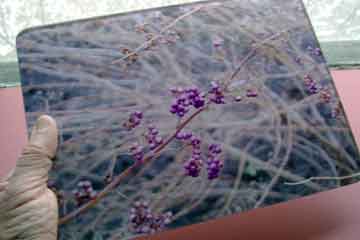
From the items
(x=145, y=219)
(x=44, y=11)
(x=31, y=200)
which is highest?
(x=44, y=11)

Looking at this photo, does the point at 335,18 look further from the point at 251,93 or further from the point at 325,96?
the point at 251,93

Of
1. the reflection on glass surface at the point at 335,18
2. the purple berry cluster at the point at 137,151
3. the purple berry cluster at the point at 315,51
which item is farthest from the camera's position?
the reflection on glass surface at the point at 335,18

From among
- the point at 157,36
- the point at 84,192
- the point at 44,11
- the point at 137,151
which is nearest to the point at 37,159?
the point at 84,192

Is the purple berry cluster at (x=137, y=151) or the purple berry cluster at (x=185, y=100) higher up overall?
the purple berry cluster at (x=185, y=100)

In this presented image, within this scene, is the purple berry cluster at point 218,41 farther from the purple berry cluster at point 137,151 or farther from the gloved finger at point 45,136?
the gloved finger at point 45,136

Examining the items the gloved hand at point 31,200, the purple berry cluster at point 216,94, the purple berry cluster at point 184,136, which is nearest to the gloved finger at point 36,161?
the gloved hand at point 31,200

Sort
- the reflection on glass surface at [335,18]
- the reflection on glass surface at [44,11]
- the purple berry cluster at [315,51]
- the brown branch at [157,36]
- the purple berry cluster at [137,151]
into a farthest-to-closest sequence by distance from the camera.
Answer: the reflection on glass surface at [335,18], the reflection on glass surface at [44,11], the purple berry cluster at [315,51], the brown branch at [157,36], the purple berry cluster at [137,151]

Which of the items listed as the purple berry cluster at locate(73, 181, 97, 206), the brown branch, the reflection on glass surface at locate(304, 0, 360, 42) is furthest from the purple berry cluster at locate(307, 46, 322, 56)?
the purple berry cluster at locate(73, 181, 97, 206)

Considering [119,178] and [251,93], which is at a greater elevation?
[251,93]
